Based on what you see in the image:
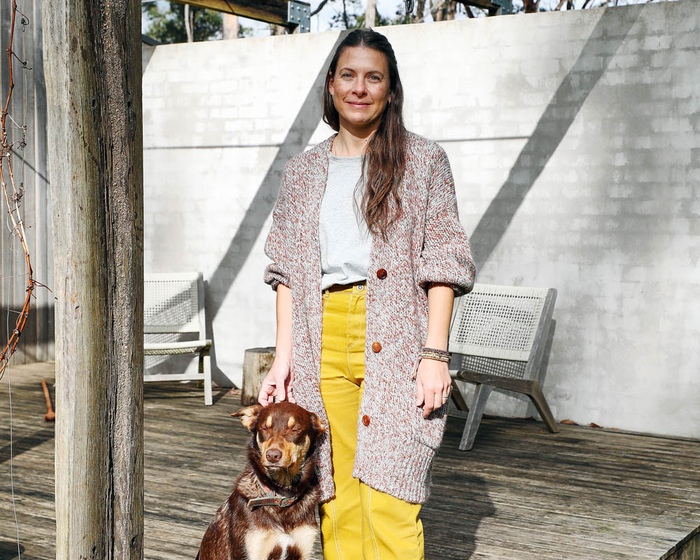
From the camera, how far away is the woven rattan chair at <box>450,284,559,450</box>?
5.41 m

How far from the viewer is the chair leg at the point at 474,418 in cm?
500

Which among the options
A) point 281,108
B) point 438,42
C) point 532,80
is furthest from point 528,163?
point 281,108

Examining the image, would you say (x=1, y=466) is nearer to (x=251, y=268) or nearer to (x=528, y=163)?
(x=251, y=268)

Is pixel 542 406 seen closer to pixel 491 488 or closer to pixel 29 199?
pixel 491 488

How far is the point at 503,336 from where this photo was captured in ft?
18.6

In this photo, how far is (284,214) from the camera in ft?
7.80

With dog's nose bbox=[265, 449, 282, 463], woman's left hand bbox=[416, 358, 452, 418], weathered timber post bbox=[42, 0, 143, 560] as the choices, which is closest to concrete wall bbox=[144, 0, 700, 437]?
woman's left hand bbox=[416, 358, 452, 418]

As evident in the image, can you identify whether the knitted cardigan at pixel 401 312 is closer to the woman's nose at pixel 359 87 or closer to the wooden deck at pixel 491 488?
the woman's nose at pixel 359 87

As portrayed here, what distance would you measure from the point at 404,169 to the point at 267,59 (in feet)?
15.5

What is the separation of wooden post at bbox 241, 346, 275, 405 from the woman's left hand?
3898 mm

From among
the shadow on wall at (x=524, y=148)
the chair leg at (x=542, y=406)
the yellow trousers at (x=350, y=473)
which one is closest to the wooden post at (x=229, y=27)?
the shadow on wall at (x=524, y=148)

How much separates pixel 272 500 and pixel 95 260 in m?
0.81

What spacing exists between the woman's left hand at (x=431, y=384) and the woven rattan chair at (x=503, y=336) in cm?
313

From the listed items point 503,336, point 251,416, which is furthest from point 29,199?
point 251,416
